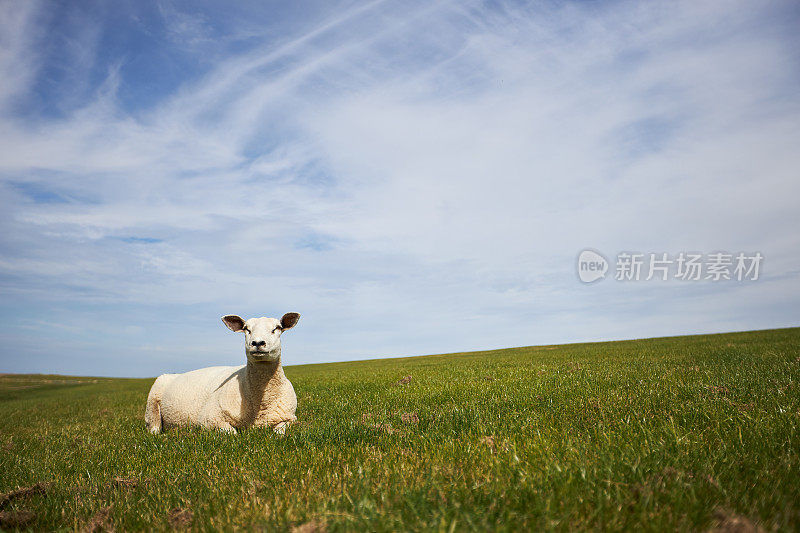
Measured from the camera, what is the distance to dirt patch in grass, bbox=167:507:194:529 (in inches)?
170

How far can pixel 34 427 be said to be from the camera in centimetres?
1502

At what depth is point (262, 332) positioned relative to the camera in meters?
8.91

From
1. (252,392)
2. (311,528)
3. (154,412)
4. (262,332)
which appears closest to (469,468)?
(311,528)

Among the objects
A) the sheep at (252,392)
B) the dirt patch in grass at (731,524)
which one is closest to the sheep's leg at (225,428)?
the sheep at (252,392)

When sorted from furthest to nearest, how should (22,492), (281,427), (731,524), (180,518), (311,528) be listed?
(281,427), (22,492), (180,518), (311,528), (731,524)

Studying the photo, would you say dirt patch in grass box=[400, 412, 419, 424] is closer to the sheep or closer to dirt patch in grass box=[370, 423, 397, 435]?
dirt patch in grass box=[370, 423, 397, 435]

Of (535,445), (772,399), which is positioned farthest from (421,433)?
(772,399)

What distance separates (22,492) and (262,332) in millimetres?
4068

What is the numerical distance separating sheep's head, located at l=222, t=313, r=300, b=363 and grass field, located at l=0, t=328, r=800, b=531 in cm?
147

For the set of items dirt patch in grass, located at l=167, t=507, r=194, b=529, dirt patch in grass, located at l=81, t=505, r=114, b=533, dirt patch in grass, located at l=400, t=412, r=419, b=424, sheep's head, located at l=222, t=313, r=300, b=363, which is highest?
sheep's head, located at l=222, t=313, r=300, b=363

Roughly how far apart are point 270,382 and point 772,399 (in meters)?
9.33

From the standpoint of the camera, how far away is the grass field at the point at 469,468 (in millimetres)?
3752

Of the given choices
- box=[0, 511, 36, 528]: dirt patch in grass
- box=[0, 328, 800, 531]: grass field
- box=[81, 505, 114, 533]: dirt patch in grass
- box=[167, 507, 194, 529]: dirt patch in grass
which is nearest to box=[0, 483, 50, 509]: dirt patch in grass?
box=[0, 328, 800, 531]: grass field

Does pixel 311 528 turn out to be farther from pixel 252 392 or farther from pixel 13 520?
pixel 252 392
